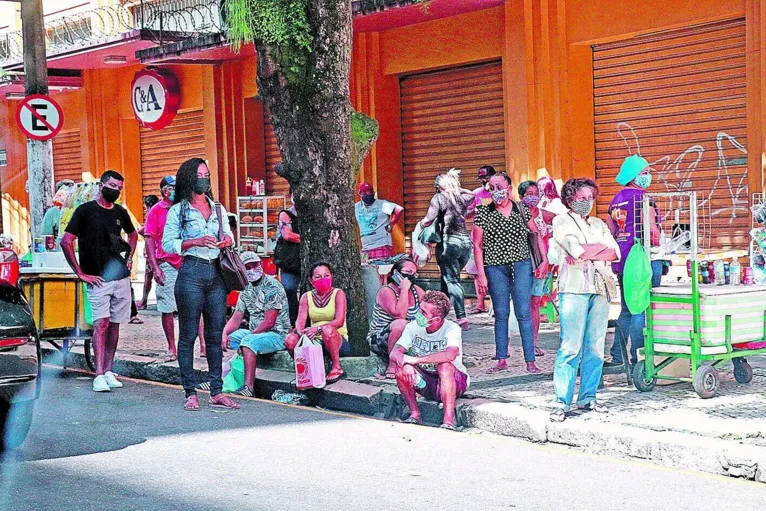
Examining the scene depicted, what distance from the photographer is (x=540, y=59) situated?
14.9 meters

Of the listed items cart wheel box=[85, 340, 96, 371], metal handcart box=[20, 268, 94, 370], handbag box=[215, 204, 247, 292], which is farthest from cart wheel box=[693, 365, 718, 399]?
cart wheel box=[85, 340, 96, 371]

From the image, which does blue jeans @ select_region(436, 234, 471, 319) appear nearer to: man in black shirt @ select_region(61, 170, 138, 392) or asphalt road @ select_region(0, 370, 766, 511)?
man in black shirt @ select_region(61, 170, 138, 392)

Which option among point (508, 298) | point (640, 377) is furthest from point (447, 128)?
point (640, 377)

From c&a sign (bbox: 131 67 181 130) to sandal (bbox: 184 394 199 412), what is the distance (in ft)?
42.6

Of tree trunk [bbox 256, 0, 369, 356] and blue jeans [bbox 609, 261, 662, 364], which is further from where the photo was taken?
tree trunk [bbox 256, 0, 369, 356]

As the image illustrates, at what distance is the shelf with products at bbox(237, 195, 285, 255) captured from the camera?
19312 millimetres

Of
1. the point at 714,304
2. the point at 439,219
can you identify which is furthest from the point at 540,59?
the point at 714,304

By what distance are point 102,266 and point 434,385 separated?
339 centimetres

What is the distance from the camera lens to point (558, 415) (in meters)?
8.24

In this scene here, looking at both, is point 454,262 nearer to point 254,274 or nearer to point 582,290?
point 254,274

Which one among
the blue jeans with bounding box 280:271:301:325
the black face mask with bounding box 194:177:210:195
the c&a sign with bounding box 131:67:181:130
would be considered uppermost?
the c&a sign with bounding box 131:67:181:130

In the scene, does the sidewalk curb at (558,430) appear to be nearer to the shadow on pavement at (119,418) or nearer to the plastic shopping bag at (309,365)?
the plastic shopping bag at (309,365)

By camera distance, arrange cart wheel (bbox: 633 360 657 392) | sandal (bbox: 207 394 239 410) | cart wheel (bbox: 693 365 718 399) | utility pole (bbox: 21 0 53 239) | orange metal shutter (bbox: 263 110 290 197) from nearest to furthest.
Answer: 1. cart wheel (bbox: 693 365 718 399)
2. cart wheel (bbox: 633 360 657 392)
3. sandal (bbox: 207 394 239 410)
4. utility pole (bbox: 21 0 53 239)
5. orange metal shutter (bbox: 263 110 290 197)

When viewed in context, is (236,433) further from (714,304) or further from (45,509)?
(714,304)
